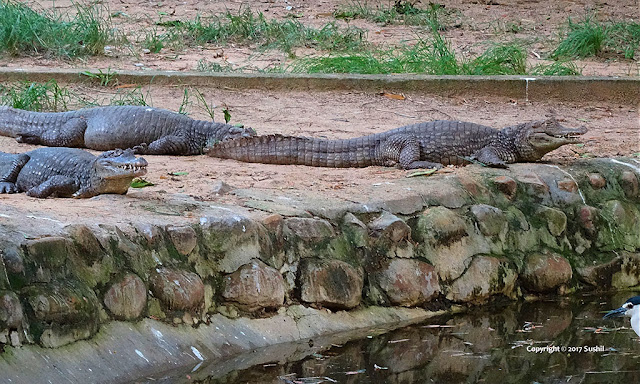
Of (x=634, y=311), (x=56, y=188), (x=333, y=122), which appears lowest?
(x=634, y=311)

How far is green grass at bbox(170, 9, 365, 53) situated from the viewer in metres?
11.7

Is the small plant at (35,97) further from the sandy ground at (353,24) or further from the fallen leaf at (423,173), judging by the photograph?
the fallen leaf at (423,173)

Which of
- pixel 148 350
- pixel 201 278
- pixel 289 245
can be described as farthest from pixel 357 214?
pixel 148 350

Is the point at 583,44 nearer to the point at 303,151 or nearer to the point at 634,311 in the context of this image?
the point at 303,151

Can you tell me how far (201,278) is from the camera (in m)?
4.71

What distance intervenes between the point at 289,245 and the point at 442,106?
4494 millimetres

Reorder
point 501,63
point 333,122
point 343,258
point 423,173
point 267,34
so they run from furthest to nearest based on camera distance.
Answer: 1. point 267,34
2. point 501,63
3. point 333,122
4. point 423,173
5. point 343,258

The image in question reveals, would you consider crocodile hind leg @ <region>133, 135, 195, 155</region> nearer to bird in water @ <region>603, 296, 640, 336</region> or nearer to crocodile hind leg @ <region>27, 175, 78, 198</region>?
crocodile hind leg @ <region>27, 175, 78, 198</region>

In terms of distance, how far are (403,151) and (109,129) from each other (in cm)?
249

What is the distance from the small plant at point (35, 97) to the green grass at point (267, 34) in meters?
3.27

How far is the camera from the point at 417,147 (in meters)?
7.16

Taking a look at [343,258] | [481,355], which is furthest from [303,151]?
[481,355]

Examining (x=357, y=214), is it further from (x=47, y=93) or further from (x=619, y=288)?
(x=47, y=93)

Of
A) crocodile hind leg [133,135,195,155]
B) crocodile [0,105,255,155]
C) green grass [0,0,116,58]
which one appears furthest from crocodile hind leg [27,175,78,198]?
green grass [0,0,116,58]
